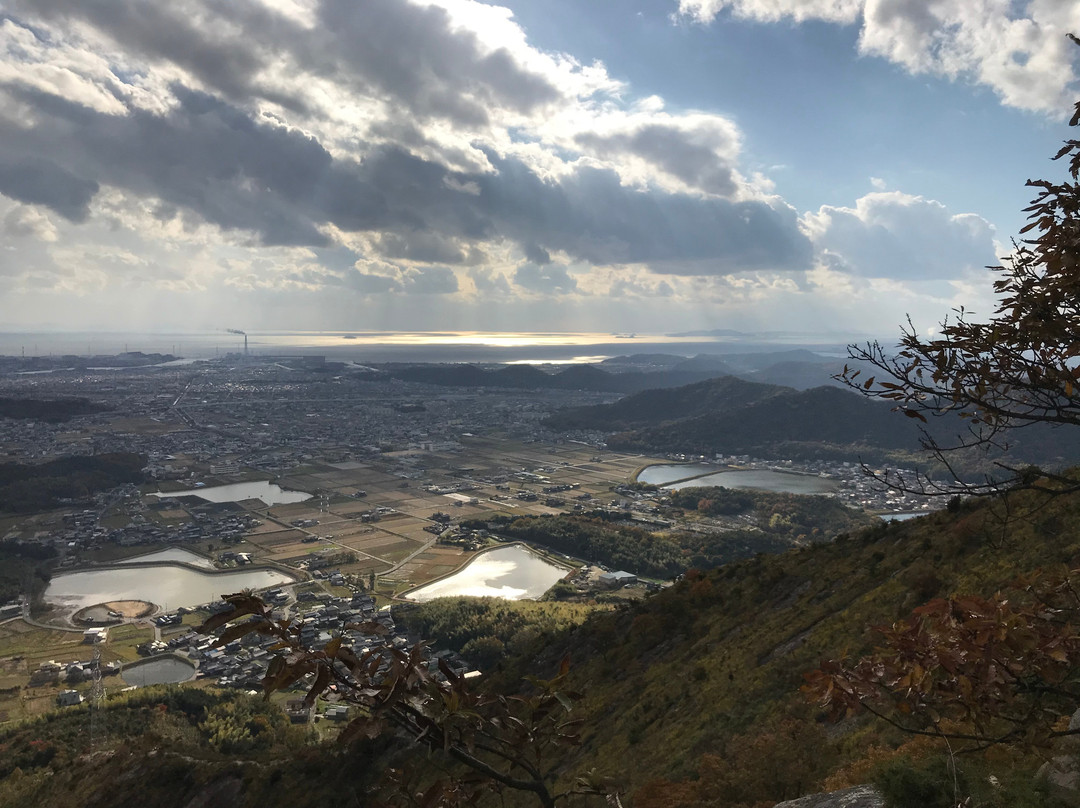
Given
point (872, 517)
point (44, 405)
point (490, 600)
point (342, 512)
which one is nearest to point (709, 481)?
point (872, 517)

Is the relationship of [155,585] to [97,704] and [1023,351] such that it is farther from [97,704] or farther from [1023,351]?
[1023,351]

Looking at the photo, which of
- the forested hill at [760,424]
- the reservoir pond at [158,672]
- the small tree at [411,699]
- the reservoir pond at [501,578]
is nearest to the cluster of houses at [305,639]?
the reservoir pond at [158,672]

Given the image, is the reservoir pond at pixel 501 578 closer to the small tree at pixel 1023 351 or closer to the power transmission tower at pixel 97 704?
the power transmission tower at pixel 97 704

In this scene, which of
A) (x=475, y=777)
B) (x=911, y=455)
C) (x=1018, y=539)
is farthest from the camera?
(x=911, y=455)

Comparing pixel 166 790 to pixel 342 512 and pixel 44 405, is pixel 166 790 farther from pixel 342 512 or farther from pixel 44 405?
pixel 44 405

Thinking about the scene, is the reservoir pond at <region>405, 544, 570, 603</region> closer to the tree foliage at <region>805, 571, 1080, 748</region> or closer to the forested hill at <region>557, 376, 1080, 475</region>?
the tree foliage at <region>805, 571, 1080, 748</region>

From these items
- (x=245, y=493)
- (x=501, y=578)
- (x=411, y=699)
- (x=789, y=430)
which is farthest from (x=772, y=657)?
(x=789, y=430)

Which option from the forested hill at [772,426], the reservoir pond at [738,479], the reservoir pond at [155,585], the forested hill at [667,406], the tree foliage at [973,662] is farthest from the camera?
the forested hill at [667,406]
